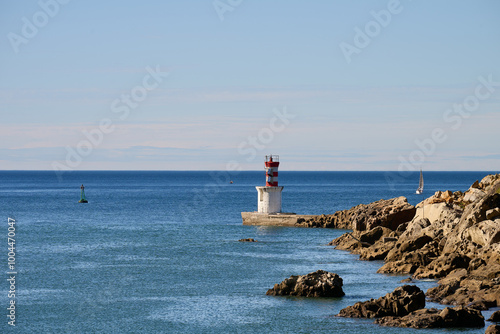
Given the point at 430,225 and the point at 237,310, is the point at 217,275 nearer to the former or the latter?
the point at 237,310

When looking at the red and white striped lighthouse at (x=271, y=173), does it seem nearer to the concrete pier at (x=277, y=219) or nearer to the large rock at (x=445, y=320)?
the concrete pier at (x=277, y=219)

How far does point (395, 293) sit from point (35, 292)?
653 inches

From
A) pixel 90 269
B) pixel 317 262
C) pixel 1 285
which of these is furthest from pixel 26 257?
pixel 317 262

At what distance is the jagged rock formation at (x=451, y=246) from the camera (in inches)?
1075

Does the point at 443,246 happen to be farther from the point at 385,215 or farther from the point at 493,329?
the point at 493,329

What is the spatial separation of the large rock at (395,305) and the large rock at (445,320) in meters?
0.77

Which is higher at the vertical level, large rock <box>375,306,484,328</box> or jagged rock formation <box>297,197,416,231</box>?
jagged rock formation <box>297,197,416,231</box>

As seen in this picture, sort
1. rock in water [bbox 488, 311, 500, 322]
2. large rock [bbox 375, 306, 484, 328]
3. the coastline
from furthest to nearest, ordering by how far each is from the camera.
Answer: the coastline
rock in water [bbox 488, 311, 500, 322]
large rock [bbox 375, 306, 484, 328]

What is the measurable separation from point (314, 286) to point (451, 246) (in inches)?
335

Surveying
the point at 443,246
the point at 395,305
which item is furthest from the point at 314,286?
the point at 443,246

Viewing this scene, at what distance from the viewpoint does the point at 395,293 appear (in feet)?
81.8

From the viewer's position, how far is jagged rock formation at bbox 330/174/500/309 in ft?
89.6

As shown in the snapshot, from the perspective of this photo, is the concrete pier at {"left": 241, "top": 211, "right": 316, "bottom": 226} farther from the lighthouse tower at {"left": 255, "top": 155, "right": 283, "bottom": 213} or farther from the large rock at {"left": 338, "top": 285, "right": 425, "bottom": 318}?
the large rock at {"left": 338, "top": 285, "right": 425, "bottom": 318}

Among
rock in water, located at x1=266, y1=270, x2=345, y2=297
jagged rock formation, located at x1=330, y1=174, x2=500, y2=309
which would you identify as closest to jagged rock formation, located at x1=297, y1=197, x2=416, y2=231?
jagged rock formation, located at x1=330, y1=174, x2=500, y2=309
